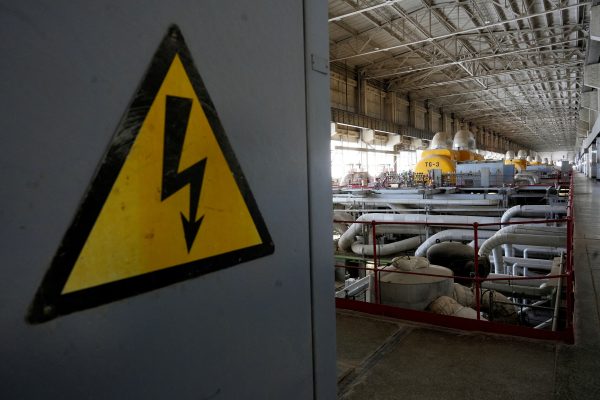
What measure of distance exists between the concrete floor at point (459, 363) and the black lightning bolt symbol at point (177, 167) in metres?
2.46

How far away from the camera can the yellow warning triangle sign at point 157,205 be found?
2.69 feet

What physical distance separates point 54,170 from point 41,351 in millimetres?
358

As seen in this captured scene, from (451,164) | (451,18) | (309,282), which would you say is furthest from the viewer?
(451,164)

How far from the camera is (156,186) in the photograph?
0.94 meters

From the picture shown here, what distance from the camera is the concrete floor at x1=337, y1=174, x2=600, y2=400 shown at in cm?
292

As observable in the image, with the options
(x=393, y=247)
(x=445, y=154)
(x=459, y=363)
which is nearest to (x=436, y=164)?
(x=445, y=154)

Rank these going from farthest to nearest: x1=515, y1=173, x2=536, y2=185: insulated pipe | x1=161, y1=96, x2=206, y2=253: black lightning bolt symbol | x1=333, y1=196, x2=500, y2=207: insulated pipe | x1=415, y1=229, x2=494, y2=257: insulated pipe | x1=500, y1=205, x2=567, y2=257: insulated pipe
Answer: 1. x1=515, y1=173, x2=536, y2=185: insulated pipe
2. x1=333, y1=196, x2=500, y2=207: insulated pipe
3. x1=500, y1=205, x2=567, y2=257: insulated pipe
4. x1=415, y1=229, x2=494, y2=257: insulated pipe
5. x1=161, y1=96, x2=206, y2=253: black lightning bolt symbol

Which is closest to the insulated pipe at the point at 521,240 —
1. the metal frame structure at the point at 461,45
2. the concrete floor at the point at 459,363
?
the concrete floor at the point at 459,363

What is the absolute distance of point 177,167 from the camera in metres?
0.99

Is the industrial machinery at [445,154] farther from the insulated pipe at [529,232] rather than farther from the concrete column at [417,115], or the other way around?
the concrete column at [417,115]

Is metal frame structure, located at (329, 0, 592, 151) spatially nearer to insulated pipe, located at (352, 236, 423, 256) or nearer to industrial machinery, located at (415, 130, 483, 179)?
industrial machinery, located at (415, 130, 483, 179)

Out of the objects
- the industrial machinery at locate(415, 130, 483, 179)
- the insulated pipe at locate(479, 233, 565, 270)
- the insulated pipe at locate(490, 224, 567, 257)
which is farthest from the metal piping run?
the industrial machinery at locate(415, 130, 483, 179)

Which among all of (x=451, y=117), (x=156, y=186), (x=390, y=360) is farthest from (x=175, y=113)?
(x=451, y=117)

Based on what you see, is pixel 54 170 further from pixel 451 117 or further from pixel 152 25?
pixel 451 117
